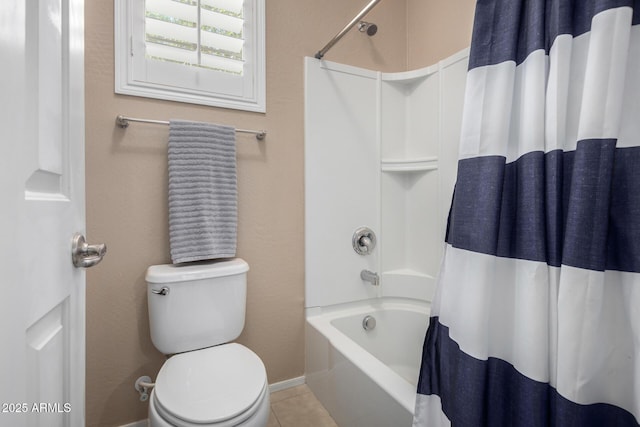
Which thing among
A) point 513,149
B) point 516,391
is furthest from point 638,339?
point 513,149

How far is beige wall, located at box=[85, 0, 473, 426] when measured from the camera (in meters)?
1.24

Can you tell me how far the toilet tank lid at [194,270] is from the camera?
120 cm

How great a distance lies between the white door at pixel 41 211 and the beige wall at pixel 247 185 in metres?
0.66

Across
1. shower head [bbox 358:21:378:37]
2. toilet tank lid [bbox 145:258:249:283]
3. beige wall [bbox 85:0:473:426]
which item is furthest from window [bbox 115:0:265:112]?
toilet tank lid [bbox 145:258:249:283]

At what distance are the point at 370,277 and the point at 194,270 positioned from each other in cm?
96

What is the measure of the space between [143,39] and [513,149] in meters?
1.54

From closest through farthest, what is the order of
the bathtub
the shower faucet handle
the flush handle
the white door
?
the white door
the bathtub
the flush handle
the shower faucet handle

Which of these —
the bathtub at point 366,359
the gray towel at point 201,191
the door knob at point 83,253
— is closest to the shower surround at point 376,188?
the bathtub at point 366,359

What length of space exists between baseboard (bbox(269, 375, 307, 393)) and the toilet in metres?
0.48

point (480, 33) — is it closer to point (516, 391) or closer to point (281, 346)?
point (516, 391)

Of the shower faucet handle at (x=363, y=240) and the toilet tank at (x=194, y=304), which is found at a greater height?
the shower faucet handle at (x=363, y=240)

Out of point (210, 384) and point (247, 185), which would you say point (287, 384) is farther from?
point (247, 185)

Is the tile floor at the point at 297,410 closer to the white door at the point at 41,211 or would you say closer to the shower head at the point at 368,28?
the white door at the point at 41,211

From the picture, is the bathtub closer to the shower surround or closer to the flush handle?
the shower surround
